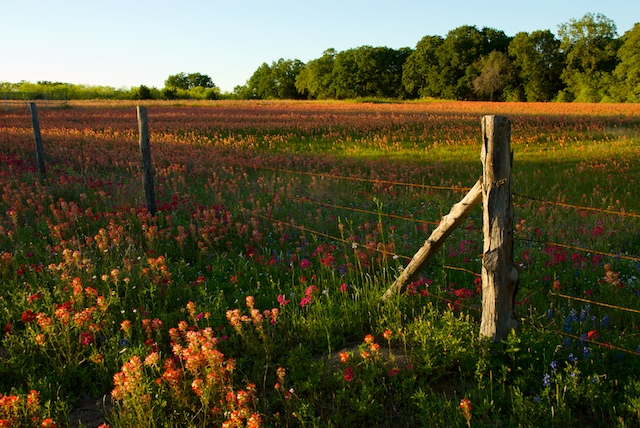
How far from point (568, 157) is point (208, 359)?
49.8 ft

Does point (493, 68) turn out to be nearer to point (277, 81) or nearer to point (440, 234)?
point (277, 81)

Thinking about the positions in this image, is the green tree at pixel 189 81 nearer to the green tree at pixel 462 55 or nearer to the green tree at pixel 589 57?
the green tree at pixel 462 55

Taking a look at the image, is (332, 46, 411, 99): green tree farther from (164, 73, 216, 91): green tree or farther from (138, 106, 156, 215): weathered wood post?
(138, 106, 156, 215): weathered wood post

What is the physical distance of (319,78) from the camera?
92750 mm

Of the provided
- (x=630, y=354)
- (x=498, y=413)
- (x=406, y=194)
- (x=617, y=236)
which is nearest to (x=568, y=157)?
(x=406, y=194)

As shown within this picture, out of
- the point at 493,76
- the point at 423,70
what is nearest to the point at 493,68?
the point at 493,76

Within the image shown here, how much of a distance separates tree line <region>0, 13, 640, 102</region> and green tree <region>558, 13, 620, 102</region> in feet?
0.40

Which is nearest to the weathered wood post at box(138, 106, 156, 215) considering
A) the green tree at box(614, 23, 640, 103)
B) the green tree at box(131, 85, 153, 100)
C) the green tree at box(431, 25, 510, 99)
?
the green tree at box(614, 23, 640, 103)

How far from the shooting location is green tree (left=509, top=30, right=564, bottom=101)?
2763 inches

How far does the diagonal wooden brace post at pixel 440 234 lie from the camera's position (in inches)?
145

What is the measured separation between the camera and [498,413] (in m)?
3.26

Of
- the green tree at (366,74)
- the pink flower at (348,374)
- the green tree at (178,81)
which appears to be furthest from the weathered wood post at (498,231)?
the green tree at (178,81)

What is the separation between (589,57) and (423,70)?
25335 mm

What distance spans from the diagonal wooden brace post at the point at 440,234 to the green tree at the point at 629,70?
63.7 metres
